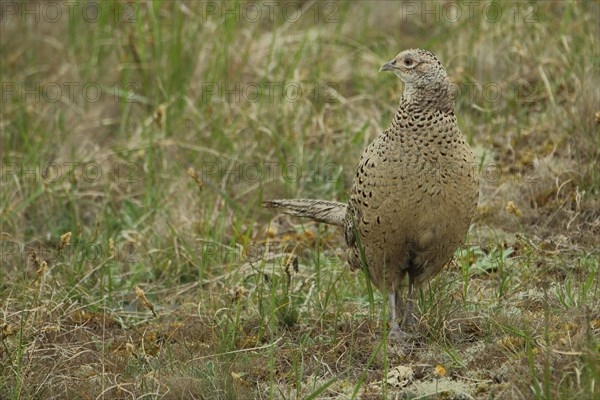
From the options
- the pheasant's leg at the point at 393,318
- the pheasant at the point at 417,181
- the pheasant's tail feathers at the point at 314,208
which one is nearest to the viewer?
the pheasant at the point at 417,181

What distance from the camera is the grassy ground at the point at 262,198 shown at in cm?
409

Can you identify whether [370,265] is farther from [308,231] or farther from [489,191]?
[489,191]

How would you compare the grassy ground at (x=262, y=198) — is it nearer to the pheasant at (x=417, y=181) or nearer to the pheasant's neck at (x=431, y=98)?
the pheasant at (x=417, y=181)

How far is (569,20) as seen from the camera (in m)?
6.88

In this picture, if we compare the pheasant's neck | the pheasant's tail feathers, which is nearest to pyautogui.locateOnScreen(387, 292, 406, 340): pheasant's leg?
Answer: the pheasant's tail feathers

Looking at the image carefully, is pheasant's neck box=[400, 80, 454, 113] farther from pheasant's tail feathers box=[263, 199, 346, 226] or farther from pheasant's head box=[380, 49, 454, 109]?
pheasant's tail feathers box=[263, 199, 346, 226]

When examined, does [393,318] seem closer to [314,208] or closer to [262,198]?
[314,208]

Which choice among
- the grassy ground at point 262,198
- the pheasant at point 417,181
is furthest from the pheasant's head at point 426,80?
the grassy ground at point 262,198

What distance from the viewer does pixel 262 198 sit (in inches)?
246

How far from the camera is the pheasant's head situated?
4.08 meters

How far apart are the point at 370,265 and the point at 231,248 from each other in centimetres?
100

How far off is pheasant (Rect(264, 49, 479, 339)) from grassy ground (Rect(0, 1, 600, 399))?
28 cm

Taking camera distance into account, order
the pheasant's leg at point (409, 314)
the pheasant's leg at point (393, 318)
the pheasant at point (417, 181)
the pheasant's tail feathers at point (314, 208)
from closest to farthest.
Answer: the pheasant at point (417, 181) < the pheasant's leg at point (393, 318) < the pheasant's leg at point (409, 314) < the pheasant's tail feathers at point (314, 208)

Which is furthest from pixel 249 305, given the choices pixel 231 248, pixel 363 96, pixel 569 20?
pixel 569 20
